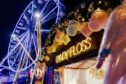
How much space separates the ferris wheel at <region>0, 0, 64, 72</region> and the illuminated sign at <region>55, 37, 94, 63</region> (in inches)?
252

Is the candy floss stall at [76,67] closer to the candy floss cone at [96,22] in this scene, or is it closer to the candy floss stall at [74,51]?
the candy floss stall at [74,51]

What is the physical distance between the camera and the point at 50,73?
5.92 metres

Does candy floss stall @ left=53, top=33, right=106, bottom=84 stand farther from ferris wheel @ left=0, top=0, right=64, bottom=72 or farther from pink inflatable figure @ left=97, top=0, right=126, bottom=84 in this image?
ferris wheel @ left=0, top=0, right=64, bottom=72

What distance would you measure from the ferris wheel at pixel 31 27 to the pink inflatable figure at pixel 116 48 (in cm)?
1071

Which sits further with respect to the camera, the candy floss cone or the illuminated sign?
the illuminated sign

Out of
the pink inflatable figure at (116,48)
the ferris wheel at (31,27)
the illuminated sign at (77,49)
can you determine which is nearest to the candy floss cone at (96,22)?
the illuminated sign at (77,49)

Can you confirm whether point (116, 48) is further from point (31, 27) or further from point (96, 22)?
point (31, 27)

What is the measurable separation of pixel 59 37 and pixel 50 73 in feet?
3.49

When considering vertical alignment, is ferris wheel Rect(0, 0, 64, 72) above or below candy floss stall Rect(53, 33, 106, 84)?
above

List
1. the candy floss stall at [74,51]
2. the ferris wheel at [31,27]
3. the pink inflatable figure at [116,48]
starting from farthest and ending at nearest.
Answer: the ferris wheel at [31,27] → the candy floss stall at [74,51] → the pink inflatable figure at [116,48]

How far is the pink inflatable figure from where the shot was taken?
2.76 feet

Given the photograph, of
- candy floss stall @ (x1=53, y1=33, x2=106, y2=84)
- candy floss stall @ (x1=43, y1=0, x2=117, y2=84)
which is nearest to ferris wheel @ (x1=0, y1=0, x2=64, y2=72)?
candy floss stall @ (x1=43, y1=0, x2=117, y2=84)

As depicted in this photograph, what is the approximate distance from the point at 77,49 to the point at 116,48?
359cm

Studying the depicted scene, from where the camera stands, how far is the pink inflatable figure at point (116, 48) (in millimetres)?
842
